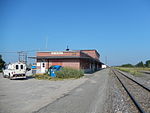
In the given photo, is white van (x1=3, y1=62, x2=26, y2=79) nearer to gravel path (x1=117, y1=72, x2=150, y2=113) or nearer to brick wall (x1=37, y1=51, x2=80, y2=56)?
brick wall (x1=37, y1=51, x2=80, y2=56)

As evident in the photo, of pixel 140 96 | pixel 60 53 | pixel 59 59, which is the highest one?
pixel 60 53

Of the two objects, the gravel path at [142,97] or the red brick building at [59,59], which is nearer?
the gravel path at [142,97]

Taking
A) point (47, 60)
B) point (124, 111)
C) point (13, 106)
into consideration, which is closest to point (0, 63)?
point (47, 60)

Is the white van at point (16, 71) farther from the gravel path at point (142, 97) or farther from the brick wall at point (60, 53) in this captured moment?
the gravel path at point (142, 97)

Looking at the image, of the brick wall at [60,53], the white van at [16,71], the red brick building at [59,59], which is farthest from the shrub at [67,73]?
the brick wall at [60,53]

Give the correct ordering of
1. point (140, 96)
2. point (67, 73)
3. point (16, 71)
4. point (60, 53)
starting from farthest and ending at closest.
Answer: point (60, 53), point (67, 73), point (16, 71), point (140, 96)

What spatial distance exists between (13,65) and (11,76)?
141 cm

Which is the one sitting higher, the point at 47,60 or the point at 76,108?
the point at 47,60

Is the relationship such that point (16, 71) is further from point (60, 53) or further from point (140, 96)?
point (140, 96)

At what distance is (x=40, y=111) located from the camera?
6.77 metres

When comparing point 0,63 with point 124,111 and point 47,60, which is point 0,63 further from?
point 124,111

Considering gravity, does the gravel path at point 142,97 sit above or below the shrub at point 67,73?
below

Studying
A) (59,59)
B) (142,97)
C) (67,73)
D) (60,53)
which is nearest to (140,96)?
(142,97)

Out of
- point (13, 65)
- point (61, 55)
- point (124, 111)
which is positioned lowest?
point (124, 111)
